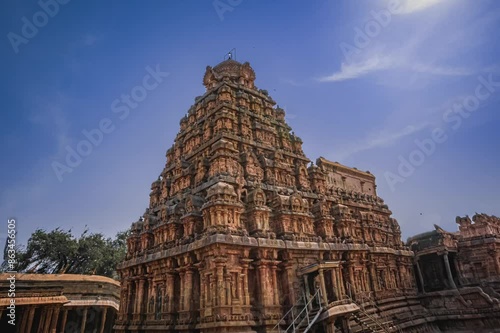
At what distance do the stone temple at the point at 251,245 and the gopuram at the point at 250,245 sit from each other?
0.23 ft

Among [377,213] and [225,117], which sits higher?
[225,117]

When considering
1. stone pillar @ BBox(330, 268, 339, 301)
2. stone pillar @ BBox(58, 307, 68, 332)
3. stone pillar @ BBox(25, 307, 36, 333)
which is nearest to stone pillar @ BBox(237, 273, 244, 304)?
stone pillar @ BBox(330, 268, 339, 301)

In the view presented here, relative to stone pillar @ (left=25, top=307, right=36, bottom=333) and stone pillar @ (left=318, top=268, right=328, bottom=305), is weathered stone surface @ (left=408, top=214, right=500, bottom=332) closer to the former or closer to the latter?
stone pillar @ (left=318, top=268, right=328, bottom=305)

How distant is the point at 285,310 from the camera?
620 inches

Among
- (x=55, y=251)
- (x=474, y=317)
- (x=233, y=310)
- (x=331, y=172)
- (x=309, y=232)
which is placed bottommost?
(x=474, y=317)

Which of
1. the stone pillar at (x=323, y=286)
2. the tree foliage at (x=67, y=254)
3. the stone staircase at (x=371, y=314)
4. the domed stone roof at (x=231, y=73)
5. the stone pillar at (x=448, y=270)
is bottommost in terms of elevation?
the stone staircase at (x=371, y=314)

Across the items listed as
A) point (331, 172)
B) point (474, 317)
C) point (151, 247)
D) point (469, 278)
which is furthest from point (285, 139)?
point (469, 278)

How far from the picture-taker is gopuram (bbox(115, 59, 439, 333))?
48.7ft

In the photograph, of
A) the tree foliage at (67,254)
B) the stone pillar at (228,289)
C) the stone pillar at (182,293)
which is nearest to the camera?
the stone pillar at (228,289)

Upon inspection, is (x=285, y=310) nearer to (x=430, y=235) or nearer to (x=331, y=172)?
(x=331, y=172)

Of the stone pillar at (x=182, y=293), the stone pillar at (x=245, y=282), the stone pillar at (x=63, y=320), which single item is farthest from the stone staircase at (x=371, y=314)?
the stone pillar at (x=63, y=320)

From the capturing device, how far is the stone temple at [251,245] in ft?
48.8

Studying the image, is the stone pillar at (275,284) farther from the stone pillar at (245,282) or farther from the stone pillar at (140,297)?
the stone pillar at (140,297)

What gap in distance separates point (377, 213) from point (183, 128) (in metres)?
21.3
